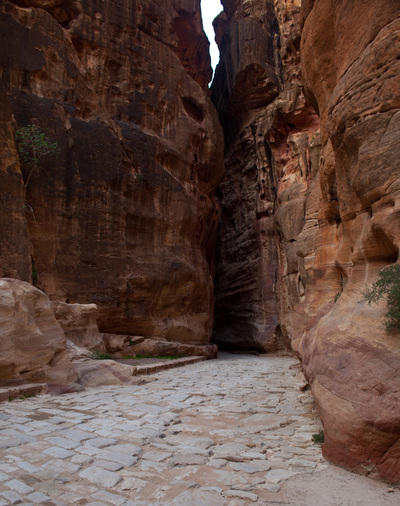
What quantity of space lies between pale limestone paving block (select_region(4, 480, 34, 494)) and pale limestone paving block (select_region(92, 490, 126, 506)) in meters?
0.54

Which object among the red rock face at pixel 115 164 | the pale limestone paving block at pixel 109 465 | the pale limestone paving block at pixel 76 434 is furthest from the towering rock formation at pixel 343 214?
the red rock face at pixel 115 164

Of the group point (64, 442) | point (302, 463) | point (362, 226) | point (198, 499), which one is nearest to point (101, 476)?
point (198, 499)

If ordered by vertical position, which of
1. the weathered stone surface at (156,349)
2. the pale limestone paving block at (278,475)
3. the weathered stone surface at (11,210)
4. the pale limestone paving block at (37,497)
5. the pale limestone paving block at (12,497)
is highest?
the weathered stone surface at (11,210)

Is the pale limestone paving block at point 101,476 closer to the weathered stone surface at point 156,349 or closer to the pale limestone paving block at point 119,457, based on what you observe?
the pale limestone paving block at point 119,457

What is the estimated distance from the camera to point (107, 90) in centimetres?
1756

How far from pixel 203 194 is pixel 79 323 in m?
11.2

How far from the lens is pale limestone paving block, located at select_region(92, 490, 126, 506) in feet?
9.74

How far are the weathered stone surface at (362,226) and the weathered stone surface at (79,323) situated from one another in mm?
7364

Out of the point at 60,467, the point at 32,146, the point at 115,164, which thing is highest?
the point at 115,164

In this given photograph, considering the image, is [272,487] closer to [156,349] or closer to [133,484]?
[133,484]

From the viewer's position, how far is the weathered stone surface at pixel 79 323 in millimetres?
11609

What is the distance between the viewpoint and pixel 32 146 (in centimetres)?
1406

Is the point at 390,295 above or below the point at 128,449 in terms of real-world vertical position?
above

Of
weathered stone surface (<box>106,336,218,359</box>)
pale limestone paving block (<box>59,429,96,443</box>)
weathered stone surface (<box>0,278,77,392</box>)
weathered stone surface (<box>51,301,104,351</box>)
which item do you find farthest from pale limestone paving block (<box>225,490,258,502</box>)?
weathered stone surface (<box>106,336,218,359</box>)
